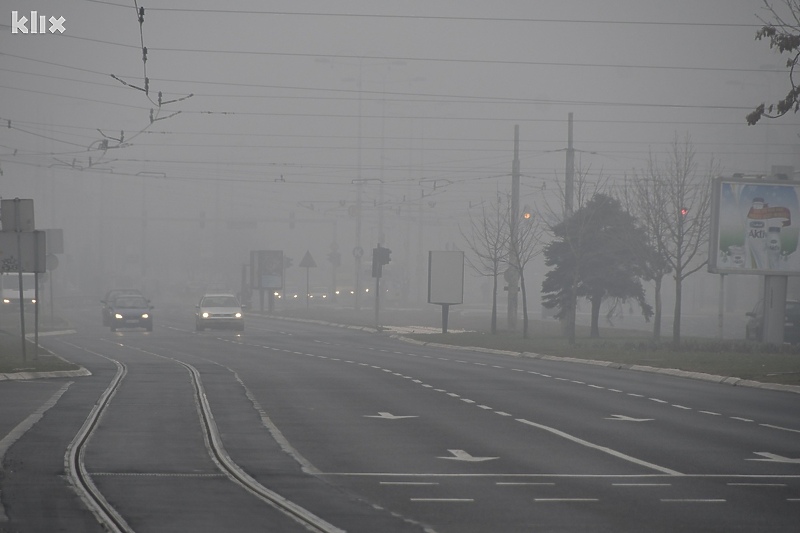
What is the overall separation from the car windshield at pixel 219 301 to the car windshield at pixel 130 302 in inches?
141

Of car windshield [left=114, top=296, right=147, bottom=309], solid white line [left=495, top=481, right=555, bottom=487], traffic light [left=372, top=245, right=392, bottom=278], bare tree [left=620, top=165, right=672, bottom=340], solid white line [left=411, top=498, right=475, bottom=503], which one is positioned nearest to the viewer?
solid white line [left=411, top=498, right=475, bottom=503]

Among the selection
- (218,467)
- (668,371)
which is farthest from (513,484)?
(668,371)

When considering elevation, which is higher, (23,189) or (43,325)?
(23,189)

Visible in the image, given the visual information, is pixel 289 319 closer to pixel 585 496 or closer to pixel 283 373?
pixel 283 373

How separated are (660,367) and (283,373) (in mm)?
9434

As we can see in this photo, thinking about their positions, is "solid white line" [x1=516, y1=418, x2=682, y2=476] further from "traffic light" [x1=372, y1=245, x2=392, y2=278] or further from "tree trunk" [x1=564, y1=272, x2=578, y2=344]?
"traffic light" [x1=372, y1=245, x2=392, y2=278]

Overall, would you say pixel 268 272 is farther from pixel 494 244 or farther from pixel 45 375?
pixel 45 375

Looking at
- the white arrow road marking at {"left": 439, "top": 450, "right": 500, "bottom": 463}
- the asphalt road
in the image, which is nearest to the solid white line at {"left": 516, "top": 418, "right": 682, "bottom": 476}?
the asphalt road

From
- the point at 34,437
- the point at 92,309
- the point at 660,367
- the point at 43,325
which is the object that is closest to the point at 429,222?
the point at 92,309

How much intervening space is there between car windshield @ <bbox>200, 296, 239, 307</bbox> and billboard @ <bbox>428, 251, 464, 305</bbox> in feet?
31.4

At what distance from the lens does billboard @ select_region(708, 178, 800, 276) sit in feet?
133

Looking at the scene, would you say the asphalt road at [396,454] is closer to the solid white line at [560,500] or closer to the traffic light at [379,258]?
the solid white line at [560,500]

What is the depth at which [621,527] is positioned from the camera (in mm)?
9797

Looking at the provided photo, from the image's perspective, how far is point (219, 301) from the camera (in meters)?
59.3
